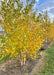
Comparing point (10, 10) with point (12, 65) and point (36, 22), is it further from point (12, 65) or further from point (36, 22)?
point (12, 65)

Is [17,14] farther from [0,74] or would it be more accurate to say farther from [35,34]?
[0,74]

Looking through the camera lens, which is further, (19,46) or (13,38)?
(19,46)

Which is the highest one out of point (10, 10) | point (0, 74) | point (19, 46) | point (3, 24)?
point (10, 10)

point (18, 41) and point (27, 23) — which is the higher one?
point (27, 23)

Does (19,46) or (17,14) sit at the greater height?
(17,14)

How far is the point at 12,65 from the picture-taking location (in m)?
4.07

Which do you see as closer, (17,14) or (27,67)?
(17,14)

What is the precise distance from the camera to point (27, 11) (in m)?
3.29

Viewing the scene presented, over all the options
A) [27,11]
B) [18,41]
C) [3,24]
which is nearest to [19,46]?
[18,41]

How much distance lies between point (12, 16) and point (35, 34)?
3.47 ft

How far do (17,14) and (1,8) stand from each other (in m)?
0.63

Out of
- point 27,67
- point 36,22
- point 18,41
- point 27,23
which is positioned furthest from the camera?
point 27,67

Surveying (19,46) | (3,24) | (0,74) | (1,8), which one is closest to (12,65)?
(0,74)

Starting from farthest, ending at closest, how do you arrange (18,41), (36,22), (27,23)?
(36,22)
(27,23)
(18,41)
